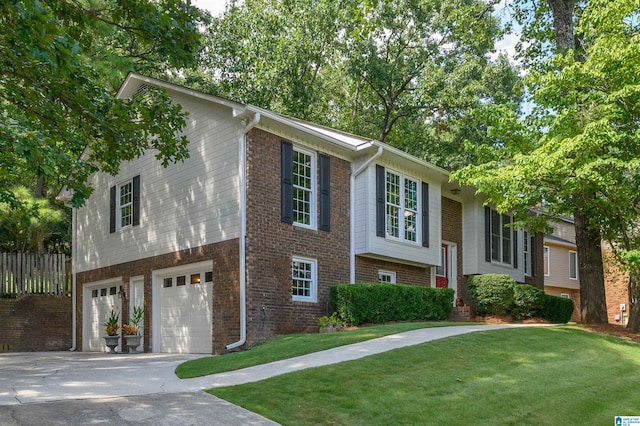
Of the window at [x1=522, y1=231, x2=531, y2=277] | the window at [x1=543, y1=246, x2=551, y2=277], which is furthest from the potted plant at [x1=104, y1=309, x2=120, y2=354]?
the window at [x1=543, y1=246, x2=551, y2=277]

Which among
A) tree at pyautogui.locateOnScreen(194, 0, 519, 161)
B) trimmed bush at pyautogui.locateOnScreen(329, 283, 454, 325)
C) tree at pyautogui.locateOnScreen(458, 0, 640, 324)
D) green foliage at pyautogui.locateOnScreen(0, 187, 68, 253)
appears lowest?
trimmed bush at pyautogui.locateOnScreen(329, 283, 454, 325)

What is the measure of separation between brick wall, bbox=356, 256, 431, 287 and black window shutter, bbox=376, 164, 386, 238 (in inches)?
37.3

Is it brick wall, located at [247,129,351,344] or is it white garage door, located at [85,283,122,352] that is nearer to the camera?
brick wall, located at [247,129,351,344]

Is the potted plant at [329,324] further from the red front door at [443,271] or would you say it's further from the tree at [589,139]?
the red front door at [443,271]

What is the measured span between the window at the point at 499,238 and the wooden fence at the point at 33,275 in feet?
49.1

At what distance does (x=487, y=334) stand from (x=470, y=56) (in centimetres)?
2062

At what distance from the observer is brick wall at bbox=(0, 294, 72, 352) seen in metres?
19.7

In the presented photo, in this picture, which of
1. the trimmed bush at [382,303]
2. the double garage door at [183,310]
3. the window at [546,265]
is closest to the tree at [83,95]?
the double garage door at [183,310]

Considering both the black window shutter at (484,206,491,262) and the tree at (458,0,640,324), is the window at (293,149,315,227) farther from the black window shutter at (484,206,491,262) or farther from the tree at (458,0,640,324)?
the black window shutter at (484,206,491,262)

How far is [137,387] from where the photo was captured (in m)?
9.11

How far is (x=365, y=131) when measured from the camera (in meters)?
35.0

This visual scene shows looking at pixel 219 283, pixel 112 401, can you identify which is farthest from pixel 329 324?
pixel 112 401

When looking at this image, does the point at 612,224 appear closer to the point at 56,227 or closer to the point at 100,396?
the point at 100,396

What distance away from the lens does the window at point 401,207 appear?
18.4m
